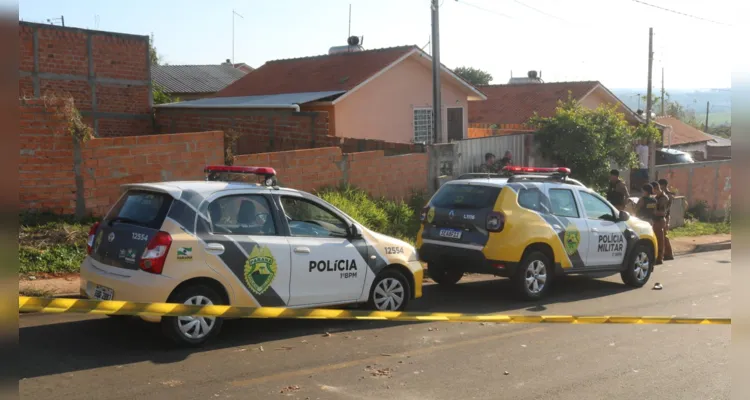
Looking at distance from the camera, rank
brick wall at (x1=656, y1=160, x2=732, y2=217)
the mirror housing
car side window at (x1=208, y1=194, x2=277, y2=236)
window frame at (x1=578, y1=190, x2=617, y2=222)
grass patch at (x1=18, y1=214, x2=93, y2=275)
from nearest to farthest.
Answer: car side window at (x1=208, y1=194, x2=277, y2=236) < the mirror housing < grass patch at (x1=18, y1=214, x2=93, y2=275) < window frame at (x1=578, y1=190, x2=617, y2=222) < brick wall at (x1=656, y1=160, x2=732, y2=217)

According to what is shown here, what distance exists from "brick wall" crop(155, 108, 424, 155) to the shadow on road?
267 inches

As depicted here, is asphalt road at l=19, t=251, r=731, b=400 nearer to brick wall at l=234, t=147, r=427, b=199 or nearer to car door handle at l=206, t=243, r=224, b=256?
car door handle at l=206, t=243, r=224, b=256

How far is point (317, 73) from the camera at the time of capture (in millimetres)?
22625

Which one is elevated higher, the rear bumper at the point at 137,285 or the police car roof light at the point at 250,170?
the police car roof light at the point at 250,170

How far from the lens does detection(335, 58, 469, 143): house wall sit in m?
20.2

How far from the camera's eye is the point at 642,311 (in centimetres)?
1010

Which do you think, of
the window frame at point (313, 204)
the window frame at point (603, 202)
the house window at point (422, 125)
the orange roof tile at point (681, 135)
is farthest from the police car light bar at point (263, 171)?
the orange roof tile at point (681, 135)

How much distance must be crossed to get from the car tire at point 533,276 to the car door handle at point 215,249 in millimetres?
4521

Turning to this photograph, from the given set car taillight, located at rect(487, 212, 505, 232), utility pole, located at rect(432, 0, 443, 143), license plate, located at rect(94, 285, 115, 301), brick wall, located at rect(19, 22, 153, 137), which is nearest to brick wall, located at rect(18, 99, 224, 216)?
license plate, located at rect(94, 285, 115, 301)

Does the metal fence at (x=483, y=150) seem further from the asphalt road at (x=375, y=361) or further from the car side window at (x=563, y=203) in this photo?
the asphalt road at (x=375, y=361)

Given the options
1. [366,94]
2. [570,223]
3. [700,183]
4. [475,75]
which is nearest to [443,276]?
[570,223]

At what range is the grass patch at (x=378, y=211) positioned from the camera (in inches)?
542

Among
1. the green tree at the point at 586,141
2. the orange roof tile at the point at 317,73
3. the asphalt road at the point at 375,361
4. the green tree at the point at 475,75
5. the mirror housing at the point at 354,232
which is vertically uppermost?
the green tree at the point at 475,75

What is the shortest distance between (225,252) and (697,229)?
17.6 metres
